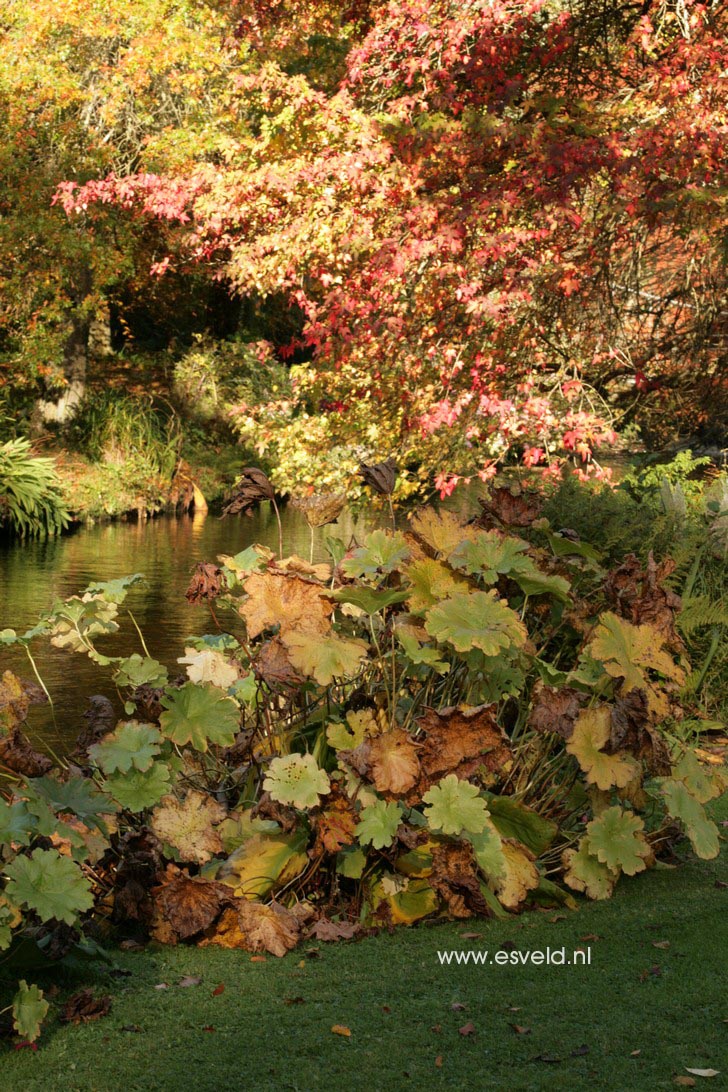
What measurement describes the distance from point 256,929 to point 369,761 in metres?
0.60

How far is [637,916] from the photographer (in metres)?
3.99

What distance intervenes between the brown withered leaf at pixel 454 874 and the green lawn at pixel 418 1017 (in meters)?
0.10

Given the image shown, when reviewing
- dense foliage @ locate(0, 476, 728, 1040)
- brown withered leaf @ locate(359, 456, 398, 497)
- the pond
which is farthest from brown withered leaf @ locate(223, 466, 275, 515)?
the pond

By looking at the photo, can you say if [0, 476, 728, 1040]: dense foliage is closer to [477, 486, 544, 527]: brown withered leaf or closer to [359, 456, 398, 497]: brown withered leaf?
[359, 456, 398, 497]: brown withered leaf

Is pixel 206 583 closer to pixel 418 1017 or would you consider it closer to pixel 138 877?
pixel 138 877

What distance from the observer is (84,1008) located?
3326mm

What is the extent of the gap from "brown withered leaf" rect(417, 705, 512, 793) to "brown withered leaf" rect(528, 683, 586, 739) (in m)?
0.22

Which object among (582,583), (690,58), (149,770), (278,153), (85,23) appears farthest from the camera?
(85,23)

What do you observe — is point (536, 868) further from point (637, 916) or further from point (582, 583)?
point (582, 583)

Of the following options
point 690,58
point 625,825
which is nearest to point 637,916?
point 625,825

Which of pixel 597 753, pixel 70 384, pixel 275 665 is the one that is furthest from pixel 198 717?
pixel 70 384

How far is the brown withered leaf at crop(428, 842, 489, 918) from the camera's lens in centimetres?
396

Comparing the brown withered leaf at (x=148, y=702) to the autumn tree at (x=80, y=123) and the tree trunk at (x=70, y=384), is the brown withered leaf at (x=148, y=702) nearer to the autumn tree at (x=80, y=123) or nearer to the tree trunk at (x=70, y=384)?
Result: the autumn tree at (x=80, y=123)

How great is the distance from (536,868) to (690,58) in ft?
22.2
